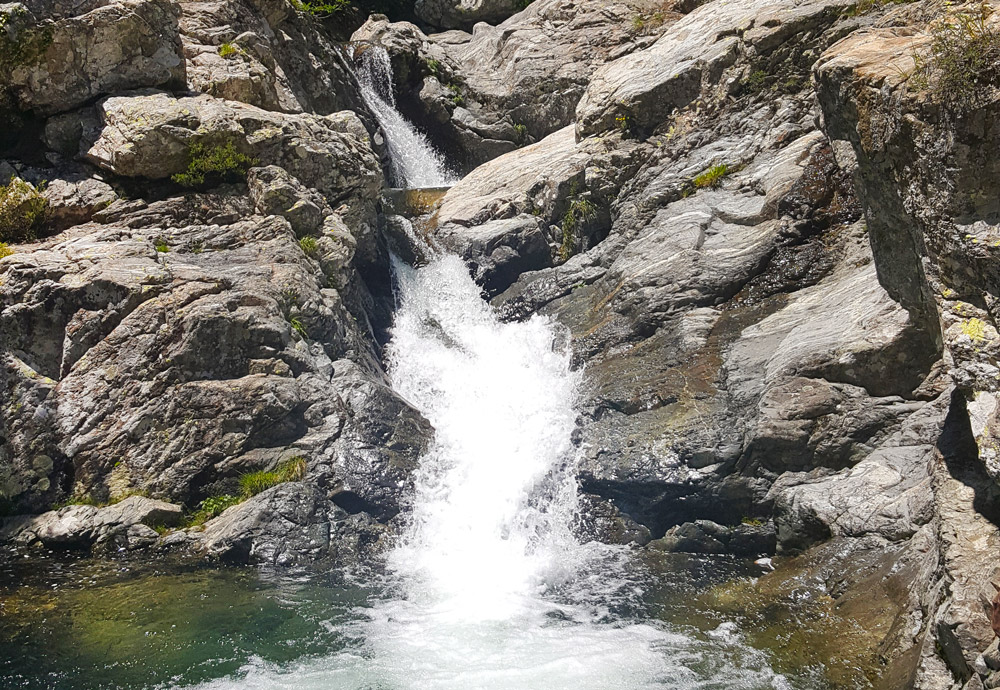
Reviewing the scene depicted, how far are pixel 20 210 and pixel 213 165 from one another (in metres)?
3.76

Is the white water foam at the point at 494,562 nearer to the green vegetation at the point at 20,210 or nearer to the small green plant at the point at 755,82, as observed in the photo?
the small green plant at the point at 755,82

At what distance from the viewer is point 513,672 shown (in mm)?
7711

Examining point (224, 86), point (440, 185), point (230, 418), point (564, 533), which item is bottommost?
point (564, 533)

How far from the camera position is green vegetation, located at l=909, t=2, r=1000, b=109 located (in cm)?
571

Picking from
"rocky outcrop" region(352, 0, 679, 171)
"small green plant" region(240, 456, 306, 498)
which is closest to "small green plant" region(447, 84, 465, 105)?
"rocky outcrop" region(352, 0, 679, 171)

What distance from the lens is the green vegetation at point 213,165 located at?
14.6 m

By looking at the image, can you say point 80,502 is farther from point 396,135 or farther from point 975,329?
point 396,135

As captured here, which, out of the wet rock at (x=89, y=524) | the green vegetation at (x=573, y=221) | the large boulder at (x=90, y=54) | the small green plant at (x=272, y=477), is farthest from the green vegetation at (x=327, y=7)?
the wet rock at (x=89, y=524)

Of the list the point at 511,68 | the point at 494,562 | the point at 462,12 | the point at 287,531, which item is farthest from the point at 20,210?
the point at 462,12

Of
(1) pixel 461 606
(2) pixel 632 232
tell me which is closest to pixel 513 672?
(1) pixel 461 606

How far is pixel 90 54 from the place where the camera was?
1472 cm

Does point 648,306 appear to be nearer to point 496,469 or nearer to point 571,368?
point 571,368

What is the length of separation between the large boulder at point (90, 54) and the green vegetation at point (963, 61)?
611 inches

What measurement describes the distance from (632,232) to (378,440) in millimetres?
8002
